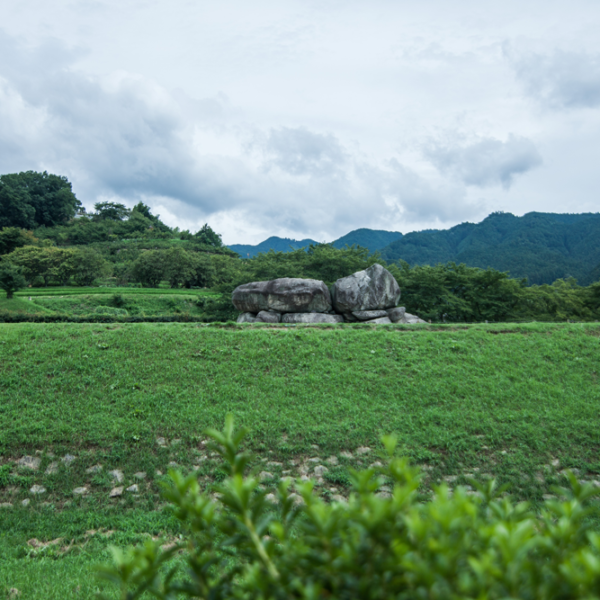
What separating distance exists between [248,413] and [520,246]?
72.8 meters

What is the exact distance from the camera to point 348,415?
7.96 m

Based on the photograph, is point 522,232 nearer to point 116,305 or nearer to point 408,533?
point 116,305

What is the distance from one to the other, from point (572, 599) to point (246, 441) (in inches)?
257

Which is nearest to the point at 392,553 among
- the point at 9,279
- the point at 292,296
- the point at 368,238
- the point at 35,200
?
the point at 292,296

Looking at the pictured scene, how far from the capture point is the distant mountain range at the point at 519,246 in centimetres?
5656

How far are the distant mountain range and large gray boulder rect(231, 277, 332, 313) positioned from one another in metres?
32.7

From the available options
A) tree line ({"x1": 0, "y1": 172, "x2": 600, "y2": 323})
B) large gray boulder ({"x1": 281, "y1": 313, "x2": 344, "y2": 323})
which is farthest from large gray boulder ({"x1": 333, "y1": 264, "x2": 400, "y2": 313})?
tree line ({"x1": 0, "y1": 172, "x2": 600, "y2": 323})

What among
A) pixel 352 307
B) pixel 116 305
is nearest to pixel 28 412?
pixel 352 307

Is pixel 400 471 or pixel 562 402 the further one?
pixel 562 402

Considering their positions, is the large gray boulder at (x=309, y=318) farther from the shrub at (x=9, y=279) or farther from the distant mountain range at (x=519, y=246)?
the distant mountain range at (x=519, y=246)

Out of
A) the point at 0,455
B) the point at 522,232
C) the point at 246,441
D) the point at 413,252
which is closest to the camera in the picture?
the point at 0,455

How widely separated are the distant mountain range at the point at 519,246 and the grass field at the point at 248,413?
40.1m

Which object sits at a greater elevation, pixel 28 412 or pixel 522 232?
pixel 522 232

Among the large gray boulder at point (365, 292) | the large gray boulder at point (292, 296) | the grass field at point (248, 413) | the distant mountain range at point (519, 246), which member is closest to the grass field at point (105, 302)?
the large gray boulder at point (292, 296)
